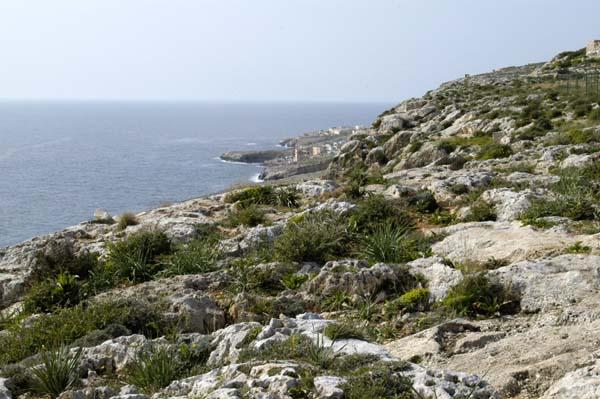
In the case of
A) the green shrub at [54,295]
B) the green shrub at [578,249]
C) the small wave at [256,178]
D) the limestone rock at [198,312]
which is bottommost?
the small wave at [256,178]

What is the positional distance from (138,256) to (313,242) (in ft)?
13.9

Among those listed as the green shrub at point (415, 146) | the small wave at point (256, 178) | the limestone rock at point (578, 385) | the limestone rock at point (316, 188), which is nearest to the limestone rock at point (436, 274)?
the limestone rock at point (578, 385)

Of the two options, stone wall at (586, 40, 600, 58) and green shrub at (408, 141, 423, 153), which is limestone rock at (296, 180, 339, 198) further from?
stone wall at (586, 40, 600, 58)

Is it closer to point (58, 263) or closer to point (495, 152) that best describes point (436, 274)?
point (58, 263)

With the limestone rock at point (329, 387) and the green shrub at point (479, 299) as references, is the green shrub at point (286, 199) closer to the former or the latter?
the green shrub at point (479, 299)

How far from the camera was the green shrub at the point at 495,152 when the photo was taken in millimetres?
23875

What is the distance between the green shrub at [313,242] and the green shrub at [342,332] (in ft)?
14.0

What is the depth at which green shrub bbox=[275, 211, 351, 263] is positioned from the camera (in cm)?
1172

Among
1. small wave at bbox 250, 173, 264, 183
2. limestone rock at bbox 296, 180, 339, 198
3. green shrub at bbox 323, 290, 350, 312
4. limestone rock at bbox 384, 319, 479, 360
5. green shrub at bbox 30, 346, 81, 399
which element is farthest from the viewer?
small wave at bbox 250, 173, 264, 183

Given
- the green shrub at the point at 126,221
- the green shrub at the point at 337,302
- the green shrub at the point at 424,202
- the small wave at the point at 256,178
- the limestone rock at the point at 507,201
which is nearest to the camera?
the green shrub at the point at 337,302

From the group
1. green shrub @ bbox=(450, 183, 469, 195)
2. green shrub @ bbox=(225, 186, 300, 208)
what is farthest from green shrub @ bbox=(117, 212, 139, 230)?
green shrub @ bbox=(450, 183, 469, 195)

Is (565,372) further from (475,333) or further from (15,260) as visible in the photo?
(15,260)

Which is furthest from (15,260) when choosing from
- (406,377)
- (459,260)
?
(406,377)

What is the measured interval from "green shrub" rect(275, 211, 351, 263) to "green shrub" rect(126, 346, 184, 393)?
4828mm
